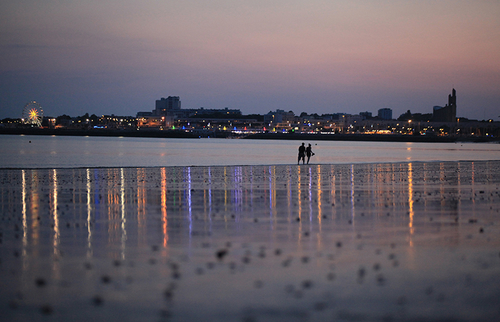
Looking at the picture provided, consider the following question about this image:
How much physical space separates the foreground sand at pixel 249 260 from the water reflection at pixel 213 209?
0.19 ft

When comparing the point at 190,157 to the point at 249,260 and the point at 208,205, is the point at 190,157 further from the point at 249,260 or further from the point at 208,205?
the point at 249,260

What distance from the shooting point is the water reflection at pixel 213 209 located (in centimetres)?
1134

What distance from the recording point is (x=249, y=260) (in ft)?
30.1

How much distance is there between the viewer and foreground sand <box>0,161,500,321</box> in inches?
264

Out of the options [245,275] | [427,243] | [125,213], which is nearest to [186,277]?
[245,275]

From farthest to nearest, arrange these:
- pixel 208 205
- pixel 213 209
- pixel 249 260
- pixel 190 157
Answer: pixel 190 157
pixel 208 205
pixel 213 209
pixel 249 260

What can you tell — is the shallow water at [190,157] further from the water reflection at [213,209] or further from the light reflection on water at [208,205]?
the water reflection at [213,209]

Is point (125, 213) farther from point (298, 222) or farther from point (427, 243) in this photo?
point (427, 243)

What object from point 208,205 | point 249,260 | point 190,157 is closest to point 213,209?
point 208,205

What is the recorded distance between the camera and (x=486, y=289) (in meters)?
7.48

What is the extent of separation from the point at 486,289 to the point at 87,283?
5.39 metres

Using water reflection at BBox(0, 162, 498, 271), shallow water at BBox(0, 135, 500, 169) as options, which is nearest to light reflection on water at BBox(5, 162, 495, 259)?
water reflection at BBox(0, 162, 498, 271)

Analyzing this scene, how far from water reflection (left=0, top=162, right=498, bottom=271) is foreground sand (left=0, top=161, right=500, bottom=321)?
6 cm

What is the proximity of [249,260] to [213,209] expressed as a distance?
682 centimetres
